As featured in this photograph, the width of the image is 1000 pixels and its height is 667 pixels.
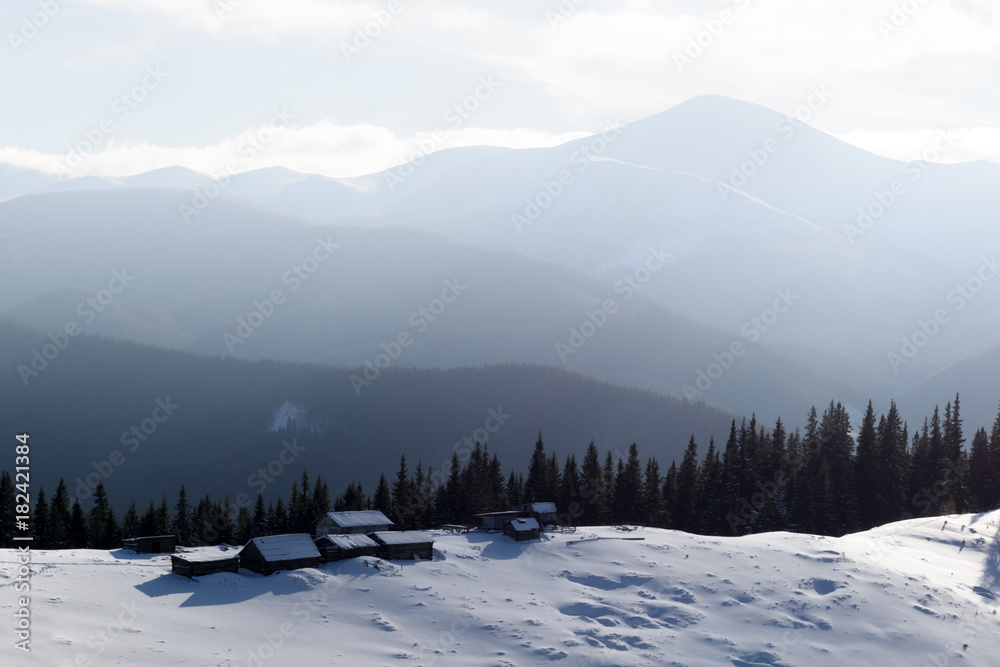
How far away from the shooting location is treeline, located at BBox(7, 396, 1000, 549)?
321 feet

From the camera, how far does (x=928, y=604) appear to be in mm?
62594

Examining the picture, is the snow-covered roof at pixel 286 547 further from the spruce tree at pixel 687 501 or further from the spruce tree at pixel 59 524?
the spruce tree at pixel 687 501

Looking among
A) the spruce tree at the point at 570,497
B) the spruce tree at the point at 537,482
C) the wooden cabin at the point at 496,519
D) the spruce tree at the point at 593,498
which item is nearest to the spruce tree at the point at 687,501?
the spruce tree at the point at 593,498

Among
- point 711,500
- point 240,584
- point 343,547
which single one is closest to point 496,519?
point 343,547

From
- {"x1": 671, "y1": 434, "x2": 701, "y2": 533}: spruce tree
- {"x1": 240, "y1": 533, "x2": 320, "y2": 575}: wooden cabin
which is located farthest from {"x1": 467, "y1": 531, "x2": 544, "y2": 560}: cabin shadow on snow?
{"x1": 671, "y1": 434, "x2": 701, "y2": 533}: spruce tree

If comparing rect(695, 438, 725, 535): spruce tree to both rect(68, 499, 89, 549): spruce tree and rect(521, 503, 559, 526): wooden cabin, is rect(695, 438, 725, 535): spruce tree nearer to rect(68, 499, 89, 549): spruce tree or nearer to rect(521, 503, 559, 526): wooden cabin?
rect(521, 503, 559, 526): wooden cabin

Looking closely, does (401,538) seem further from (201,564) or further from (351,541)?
(201,564)

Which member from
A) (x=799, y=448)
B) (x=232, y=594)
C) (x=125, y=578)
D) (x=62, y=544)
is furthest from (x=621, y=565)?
(x=62, y=544)

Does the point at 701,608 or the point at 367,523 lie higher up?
the point at 367,523

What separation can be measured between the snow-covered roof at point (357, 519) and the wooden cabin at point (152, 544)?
482 inches

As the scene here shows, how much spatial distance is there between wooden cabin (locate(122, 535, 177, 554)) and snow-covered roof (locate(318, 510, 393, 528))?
12234mm

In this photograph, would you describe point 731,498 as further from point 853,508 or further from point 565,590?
point 565,590

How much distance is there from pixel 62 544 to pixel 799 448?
81892mm

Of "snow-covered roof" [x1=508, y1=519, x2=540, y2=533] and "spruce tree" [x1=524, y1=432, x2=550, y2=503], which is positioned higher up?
"spruce tree" [x1=524, y1=432, x2=550, y2=503]
